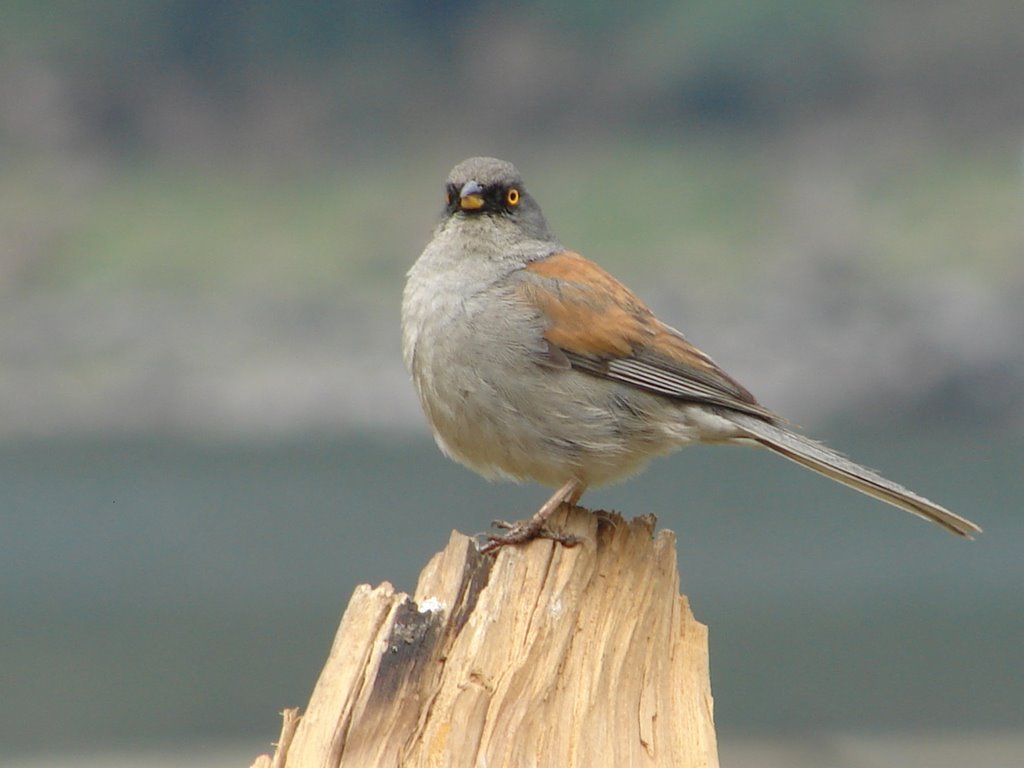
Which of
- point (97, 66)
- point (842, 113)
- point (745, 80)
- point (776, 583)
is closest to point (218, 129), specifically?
point (97, 66)

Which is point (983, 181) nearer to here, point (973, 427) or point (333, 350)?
point (973, 427)

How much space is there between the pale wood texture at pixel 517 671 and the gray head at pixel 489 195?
6.11 feet

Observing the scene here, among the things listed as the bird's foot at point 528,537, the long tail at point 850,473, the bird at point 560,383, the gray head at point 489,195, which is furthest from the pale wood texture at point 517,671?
the gray head at point 489,195

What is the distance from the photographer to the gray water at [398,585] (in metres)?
13.0

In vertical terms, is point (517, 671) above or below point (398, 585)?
below

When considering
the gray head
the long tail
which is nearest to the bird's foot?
the long tail

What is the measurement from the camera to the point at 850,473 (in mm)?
6281

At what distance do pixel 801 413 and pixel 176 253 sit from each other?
1528 cm

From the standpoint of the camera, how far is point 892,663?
13.4 meters

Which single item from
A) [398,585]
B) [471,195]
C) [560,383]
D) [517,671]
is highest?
[398,585]

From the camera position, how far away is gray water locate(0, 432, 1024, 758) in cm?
1299

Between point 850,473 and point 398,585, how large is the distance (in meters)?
7.27

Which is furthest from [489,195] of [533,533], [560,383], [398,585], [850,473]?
[398,585]

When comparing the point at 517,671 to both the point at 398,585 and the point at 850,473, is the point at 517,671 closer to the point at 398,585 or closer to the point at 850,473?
the point at 850,473
